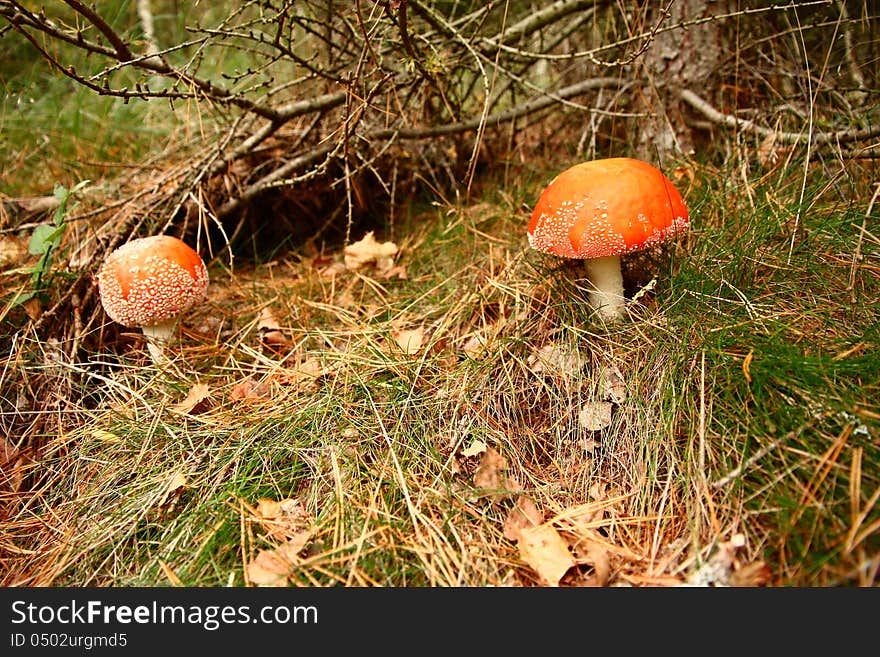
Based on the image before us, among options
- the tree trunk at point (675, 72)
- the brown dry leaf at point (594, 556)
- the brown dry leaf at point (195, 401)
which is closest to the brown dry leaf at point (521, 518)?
the brown dry leaf at point (594, 556)

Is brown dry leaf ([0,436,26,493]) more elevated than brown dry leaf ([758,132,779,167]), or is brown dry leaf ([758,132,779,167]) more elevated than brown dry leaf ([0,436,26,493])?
brown dry leaf ([758,132,779,167])

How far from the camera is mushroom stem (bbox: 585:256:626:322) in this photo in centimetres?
222

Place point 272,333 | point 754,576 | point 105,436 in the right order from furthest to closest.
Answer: point 272,333 → point 105,436 → point 754,576

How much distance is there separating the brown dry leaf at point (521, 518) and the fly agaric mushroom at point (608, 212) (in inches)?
34.6

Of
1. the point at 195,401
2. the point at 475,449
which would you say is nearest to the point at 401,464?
the point at 475,449

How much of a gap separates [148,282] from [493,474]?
1.62 meters

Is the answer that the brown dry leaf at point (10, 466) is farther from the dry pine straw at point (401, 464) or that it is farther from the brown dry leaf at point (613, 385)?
the brown dry leaf at point (613, 385)

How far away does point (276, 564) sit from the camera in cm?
159

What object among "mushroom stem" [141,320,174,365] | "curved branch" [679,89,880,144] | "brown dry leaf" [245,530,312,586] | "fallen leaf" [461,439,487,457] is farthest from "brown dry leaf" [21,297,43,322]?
"curved branch" [679,89,880,144]

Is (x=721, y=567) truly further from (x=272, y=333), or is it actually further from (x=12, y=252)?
(x=12, y=252)

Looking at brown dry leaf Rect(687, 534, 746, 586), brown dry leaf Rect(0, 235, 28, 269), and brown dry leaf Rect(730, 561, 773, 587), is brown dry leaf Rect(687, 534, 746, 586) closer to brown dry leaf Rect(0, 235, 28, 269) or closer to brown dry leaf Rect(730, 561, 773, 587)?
brown dry leaf Rect(730, 561, 773, 587)

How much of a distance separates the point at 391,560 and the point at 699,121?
2.73 metres

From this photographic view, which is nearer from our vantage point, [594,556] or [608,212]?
[594,556]

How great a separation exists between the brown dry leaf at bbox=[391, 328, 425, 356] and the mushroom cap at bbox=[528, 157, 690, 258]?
2.24 ft
